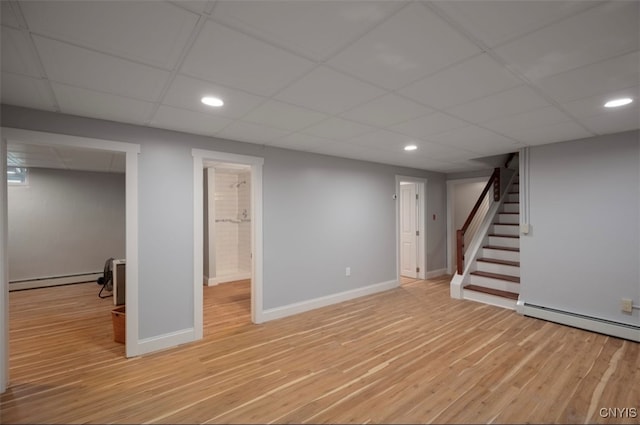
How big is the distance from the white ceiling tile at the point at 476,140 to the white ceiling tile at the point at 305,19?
7.24 ft

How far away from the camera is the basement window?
5680 millimetres

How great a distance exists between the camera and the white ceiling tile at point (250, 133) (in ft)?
10.2

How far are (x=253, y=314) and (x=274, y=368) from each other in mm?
Answer: 1256

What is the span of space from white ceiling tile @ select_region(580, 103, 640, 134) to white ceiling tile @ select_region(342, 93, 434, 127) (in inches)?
69.1

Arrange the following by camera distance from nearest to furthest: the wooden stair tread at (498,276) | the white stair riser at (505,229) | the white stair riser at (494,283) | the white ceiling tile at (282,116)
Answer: the white ceiling tile at (282,116) → the white stair riser at (494,283) → the wooden stair tread at (498,276) → the white stair riser at (505,229)

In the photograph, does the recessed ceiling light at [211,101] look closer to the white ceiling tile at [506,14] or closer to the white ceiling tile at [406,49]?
the white ceiling tile at [406,49]

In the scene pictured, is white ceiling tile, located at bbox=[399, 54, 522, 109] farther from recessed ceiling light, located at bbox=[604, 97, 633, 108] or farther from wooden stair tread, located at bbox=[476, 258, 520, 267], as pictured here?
wooden stair tread, located at bbox=[476, 258, 520, 267]

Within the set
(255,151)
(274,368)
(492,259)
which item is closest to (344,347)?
(274,368)

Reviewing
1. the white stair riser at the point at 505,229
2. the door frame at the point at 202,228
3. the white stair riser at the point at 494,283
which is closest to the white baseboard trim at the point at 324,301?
the door frame at the point at 202,228

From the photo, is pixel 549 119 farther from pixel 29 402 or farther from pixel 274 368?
pixel 29 402

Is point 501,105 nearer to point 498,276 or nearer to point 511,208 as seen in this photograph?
point 498,276

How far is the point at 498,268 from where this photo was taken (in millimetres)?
4977

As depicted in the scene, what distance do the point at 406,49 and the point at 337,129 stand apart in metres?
1.59

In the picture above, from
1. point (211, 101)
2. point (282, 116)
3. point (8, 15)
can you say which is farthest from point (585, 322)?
point (8, 15)
